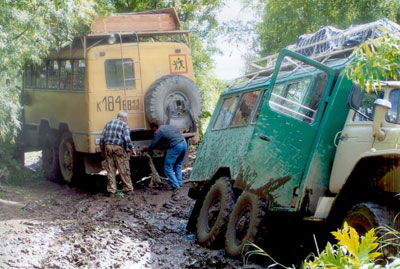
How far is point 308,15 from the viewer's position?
15.5 meters

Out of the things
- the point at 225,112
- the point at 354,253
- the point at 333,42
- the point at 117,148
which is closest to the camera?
the point at 354,253

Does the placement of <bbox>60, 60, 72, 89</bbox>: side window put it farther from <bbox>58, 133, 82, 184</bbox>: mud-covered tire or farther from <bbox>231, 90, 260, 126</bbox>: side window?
<bbox>231, 90, 260, 126</bbox>: side window

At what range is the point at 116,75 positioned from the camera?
490 inches

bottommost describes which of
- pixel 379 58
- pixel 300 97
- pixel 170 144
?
pixel 170 144

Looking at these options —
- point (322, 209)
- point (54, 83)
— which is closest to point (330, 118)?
point (322, 209)

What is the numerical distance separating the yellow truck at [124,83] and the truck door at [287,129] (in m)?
5.90

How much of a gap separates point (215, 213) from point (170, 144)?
4.53 meters

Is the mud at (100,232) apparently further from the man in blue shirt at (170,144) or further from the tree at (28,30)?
the tree at (28,30)

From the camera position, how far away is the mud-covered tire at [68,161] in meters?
13.3

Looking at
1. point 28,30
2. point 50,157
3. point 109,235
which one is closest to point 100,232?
point 109,235

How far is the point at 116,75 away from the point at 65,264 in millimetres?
6060

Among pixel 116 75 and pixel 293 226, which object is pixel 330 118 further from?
pixel 116 75

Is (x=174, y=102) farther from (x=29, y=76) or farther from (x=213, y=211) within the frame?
(x=29, y=76)

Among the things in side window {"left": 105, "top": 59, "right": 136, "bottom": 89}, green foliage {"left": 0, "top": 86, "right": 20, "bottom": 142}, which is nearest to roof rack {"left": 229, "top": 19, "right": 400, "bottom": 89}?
side window {"left": 105, "top": 59, "right": 136, "bottom": 89}
